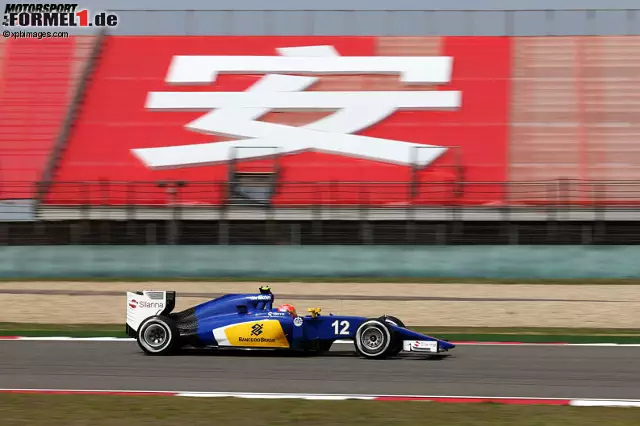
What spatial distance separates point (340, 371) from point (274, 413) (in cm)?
262

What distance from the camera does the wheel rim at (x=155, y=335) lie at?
12.5m

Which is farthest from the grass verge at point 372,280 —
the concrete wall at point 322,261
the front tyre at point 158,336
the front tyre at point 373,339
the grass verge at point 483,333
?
the front tyre at point 373,339

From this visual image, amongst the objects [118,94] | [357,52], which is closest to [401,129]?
[357,52]

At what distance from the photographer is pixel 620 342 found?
14.4 m

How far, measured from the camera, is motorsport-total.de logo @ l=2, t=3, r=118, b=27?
36.6 m

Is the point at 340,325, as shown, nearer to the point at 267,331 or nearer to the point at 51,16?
the point at 267,331

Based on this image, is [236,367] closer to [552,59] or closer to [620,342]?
[620,342]

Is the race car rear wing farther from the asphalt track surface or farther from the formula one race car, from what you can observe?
the asphalt track surface

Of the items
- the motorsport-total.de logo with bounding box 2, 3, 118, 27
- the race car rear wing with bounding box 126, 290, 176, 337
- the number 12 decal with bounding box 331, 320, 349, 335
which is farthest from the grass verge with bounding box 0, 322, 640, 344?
the motorsport-total.de logo with bounding box 2, 3, 118, 27

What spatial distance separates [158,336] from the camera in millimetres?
12531

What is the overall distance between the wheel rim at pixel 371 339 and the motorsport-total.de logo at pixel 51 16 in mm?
27000

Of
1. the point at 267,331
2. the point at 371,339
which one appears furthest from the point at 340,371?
the point at 267,331

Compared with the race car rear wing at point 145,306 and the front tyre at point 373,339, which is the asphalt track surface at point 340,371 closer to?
the front tyre at point 373,339

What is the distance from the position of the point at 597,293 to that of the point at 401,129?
34.2ft
